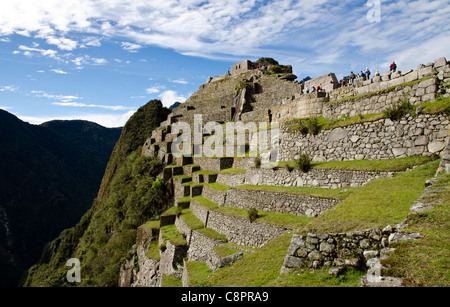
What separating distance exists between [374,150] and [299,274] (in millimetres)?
6649

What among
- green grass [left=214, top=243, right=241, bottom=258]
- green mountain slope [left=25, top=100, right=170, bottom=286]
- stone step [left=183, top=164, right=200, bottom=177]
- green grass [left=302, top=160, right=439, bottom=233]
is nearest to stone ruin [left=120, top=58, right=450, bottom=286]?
green grass [left=214, top=243, right=241, bottom=258]

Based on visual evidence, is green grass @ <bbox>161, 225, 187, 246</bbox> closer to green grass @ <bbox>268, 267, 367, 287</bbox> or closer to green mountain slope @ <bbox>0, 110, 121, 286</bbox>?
green grass @ <bbox>268, 267, 367, 287</bbox>

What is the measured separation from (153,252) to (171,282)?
4506 mm

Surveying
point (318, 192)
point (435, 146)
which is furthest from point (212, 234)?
point (435, 146)

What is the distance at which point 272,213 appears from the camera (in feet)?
31.9

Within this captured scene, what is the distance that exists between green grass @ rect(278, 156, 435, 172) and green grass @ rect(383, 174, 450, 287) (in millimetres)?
3969

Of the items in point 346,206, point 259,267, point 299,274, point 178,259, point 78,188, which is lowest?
point 78,188

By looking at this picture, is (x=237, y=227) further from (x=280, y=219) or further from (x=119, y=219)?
(x=119, y=219)

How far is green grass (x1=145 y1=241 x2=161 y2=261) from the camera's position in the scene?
15.1 m

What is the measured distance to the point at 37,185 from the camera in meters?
94.2

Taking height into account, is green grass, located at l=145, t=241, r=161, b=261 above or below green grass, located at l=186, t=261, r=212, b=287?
below

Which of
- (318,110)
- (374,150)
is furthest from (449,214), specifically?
(318,110)

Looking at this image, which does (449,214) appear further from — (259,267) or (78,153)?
(78,153)

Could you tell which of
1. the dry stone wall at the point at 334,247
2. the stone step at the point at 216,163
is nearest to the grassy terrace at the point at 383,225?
the dry stone wall at the point at 334,247
